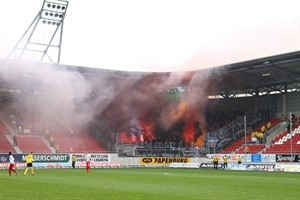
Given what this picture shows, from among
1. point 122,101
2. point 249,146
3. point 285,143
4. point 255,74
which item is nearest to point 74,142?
point 122,101

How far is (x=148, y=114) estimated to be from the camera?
6794cm

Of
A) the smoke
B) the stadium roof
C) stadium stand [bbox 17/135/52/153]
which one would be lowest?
stadium stand [bbox 17/135/52/153]

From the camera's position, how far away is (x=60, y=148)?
6362cm

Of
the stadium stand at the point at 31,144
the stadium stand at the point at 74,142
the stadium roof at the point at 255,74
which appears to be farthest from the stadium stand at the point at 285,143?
the stadium stand at the point at 31,144

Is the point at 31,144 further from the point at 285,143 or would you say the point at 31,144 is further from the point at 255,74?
the point at 285,143

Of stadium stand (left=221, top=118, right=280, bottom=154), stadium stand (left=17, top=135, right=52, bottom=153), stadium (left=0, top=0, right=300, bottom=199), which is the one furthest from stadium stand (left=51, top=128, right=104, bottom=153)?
stadium stand (left=221, top=118, right=280, bottom=154)

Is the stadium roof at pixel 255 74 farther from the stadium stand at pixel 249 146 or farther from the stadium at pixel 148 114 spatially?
the stadium stand at pixel 249 146

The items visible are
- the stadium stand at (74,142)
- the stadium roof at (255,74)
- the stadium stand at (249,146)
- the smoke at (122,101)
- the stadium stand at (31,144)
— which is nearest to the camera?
the stadium roof at (255,74)

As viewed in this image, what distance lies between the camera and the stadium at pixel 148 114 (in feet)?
189

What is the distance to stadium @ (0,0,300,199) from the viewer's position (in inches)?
2267

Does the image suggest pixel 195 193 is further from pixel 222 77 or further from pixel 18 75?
pixel 222 77

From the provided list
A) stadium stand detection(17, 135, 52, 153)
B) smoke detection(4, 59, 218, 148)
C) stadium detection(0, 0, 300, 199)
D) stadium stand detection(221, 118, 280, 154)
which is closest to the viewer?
stadium detection(0, 0, 300, 199)

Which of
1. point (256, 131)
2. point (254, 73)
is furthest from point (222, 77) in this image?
point (256, 131)

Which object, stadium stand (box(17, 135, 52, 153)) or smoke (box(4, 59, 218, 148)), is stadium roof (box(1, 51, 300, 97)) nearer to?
smoke (box(4, 59, 218, 148))
